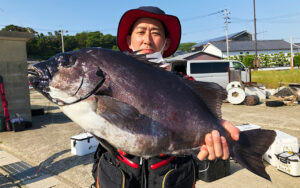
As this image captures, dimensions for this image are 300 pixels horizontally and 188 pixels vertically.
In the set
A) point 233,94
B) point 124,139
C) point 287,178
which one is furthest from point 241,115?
point 124,139

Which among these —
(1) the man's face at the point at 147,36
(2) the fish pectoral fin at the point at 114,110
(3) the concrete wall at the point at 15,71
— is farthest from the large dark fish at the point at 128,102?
(3) the concrete wall at the point at 15,71

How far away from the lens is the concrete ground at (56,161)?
398 cm

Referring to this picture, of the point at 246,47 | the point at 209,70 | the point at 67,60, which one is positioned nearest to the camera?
the point at 67,60

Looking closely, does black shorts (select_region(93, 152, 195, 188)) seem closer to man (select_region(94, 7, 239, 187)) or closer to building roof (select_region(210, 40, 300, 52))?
man (select_region(94, 7, 239, 187))

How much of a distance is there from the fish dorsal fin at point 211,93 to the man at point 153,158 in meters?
0.12

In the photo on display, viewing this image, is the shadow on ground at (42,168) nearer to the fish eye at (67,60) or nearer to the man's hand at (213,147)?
the fish eye at (67,60)

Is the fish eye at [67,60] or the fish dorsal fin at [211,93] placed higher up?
the fish eye at [67,60]

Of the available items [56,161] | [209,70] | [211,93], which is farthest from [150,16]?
[209,70]

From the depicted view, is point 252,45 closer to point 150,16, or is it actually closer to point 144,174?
point 150,16

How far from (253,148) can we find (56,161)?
Result: 4663 mm

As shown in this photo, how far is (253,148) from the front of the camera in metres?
1.67

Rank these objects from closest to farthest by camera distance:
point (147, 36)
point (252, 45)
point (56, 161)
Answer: point (147, 36) → point (56, 161) → point (252, 45)

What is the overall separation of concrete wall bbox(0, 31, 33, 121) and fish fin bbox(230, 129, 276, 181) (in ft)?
28.3

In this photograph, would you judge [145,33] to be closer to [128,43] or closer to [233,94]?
[128,43]
